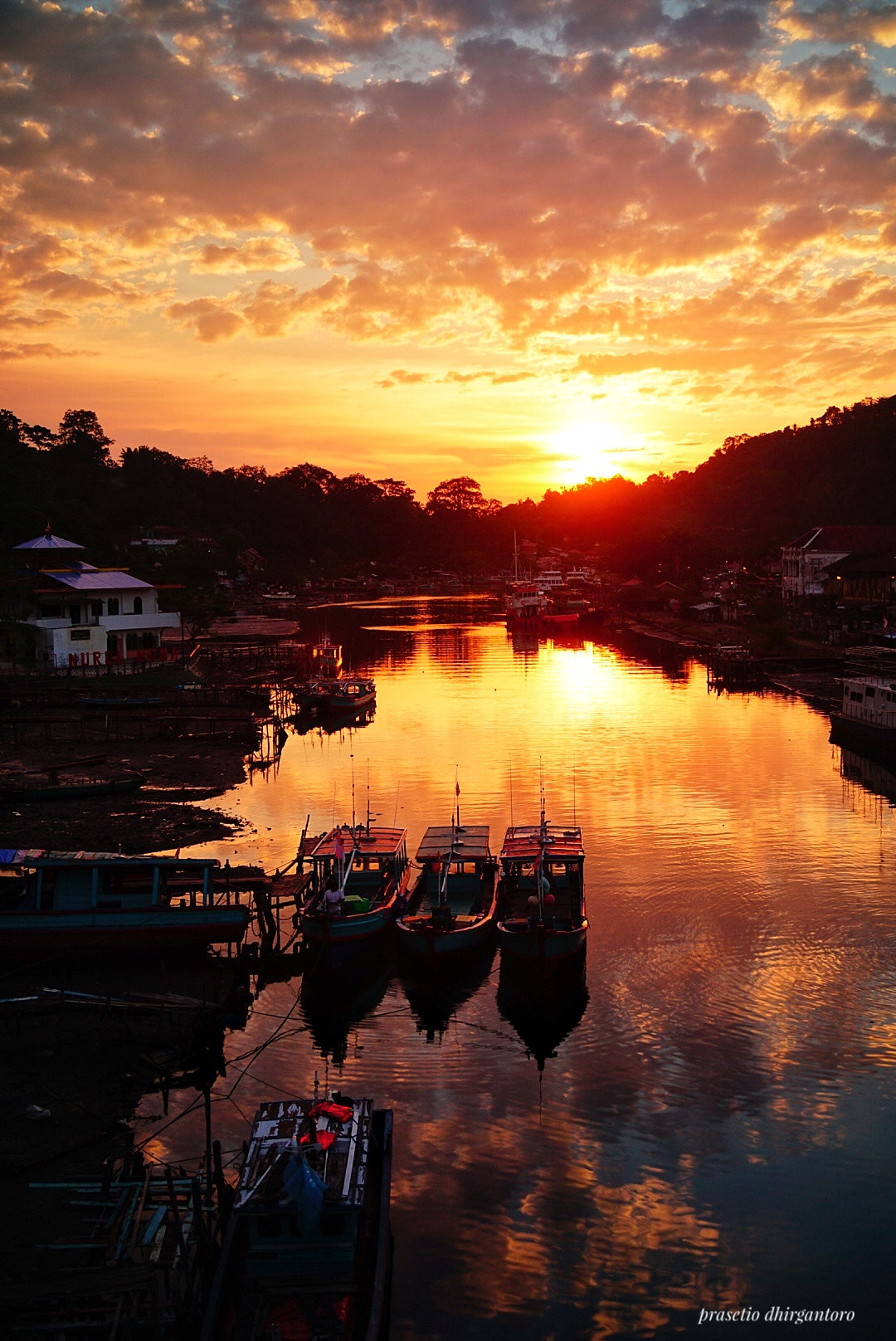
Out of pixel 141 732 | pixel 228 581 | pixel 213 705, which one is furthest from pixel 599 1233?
pixel 228 581

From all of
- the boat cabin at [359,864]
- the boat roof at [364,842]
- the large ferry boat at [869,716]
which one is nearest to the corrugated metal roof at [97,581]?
the boat roof at [364,842]

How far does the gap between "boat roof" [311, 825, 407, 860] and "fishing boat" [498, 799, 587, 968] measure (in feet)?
10.9

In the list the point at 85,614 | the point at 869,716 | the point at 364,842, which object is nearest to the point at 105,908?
the point at 364,842

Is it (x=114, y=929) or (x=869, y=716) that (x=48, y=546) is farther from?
(x=869, y=716)

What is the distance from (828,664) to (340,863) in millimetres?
62085

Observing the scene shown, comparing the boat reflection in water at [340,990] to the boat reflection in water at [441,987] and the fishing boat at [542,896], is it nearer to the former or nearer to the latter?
the boat reflection in water at [441,987]

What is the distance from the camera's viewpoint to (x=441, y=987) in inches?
1005

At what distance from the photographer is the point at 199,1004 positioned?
22.5 m

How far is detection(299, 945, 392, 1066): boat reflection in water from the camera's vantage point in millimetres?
23234

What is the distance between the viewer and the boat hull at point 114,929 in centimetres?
2631

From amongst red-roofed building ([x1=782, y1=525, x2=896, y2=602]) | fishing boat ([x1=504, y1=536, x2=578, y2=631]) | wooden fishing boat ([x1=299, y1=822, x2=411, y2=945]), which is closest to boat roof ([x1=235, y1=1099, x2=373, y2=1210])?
wooden fishing boat ([x1=299, y1=822, x2=411, y2=945])

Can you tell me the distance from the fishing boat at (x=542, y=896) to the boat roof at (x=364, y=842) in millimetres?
3319

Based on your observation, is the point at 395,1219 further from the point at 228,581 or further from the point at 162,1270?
the point at 228,581

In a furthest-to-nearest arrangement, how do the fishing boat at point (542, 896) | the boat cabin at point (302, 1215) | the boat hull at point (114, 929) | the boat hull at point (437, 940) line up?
the boat hull at point (114, 929)
the boat hull at point (437, 940)
the fishing boat at point (542, 896)
the boat cabin at point (302, 1215)
